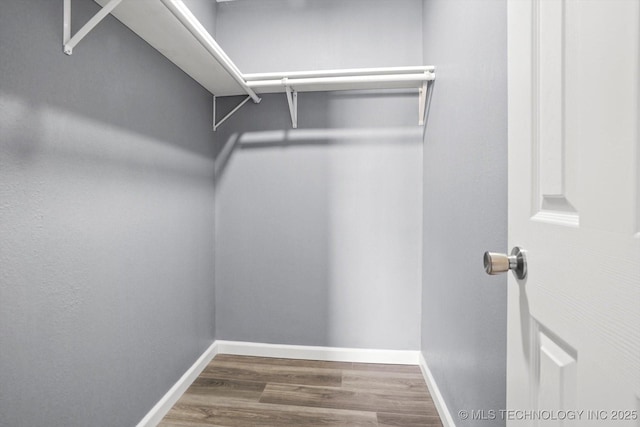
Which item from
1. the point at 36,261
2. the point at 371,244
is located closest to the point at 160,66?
the point at 36,261

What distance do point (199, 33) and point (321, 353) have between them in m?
1.78

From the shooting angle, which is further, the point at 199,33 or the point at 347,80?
the point at 347,80

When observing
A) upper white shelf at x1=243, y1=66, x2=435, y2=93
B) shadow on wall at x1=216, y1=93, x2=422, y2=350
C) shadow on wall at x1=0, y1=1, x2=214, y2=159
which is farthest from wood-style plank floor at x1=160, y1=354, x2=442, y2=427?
upper white shelf at x1=243, y1=66, x2=435, y2=93

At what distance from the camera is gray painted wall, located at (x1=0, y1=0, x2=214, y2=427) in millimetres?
781

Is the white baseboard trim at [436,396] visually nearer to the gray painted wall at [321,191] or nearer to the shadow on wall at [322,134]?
the gray painted wall at [321,191]

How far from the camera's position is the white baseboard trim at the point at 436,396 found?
1.29 meters

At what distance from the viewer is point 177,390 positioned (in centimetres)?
150

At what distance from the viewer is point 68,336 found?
92 centimetres

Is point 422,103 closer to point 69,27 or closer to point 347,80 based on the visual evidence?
point 347,80

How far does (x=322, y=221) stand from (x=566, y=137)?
4.95ft

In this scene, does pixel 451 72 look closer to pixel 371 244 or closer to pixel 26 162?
pixel 371 244

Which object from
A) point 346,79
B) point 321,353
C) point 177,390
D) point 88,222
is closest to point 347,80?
point 346,79

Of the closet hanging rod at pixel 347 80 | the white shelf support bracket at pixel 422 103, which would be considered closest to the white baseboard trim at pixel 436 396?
the white shelf support bracket at pixel 422 103

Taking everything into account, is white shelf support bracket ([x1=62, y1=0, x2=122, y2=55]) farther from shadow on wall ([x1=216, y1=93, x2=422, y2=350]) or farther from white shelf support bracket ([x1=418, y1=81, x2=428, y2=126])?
white shelf support bracket ([x1=418, y1=81, x2=428, y2=126])
